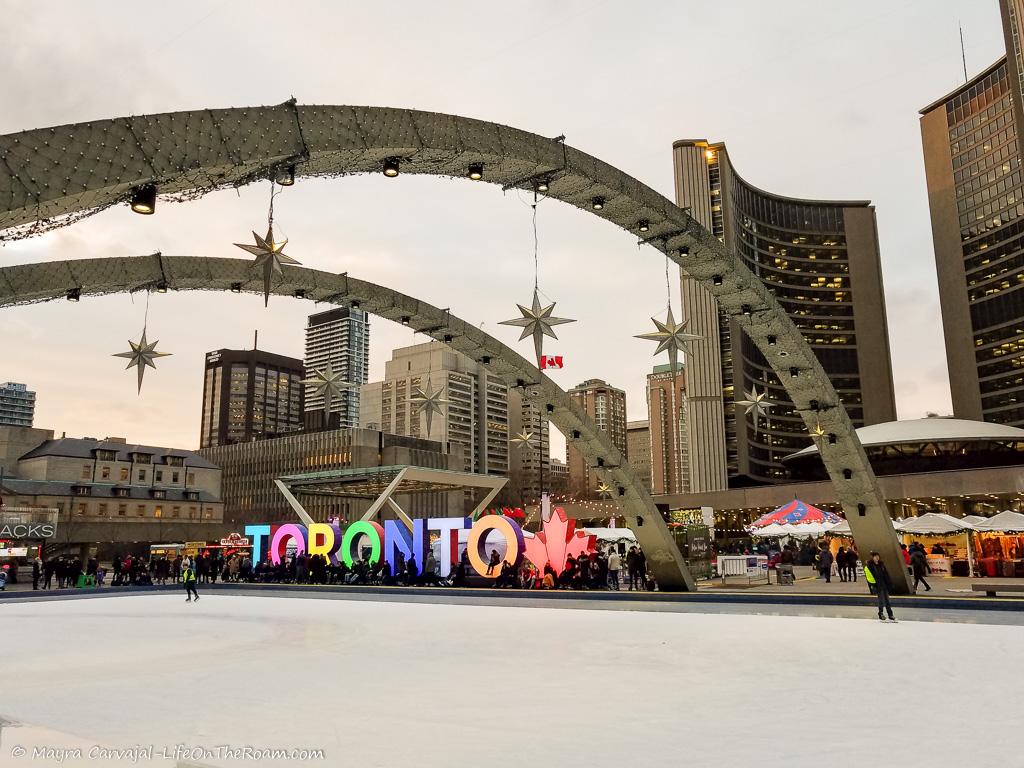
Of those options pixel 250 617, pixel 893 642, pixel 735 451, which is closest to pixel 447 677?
pixel 893 642

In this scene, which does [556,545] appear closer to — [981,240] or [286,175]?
[286,175]

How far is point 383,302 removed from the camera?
1944 centimetres

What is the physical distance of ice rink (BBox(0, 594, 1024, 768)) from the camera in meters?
6.09

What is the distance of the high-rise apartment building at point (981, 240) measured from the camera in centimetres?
11006

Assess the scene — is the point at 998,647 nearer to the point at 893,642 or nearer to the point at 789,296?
the point at 893,642

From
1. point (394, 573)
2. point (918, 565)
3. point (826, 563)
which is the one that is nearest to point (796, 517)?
point (826, 563)

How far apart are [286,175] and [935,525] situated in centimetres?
2719

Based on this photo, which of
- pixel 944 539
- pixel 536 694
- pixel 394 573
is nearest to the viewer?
pixel 536 694

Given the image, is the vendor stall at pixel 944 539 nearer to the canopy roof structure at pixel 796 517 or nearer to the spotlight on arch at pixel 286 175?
the canopy roof structure at pixel 796 517

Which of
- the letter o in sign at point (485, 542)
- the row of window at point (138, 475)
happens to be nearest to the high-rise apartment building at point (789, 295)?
the row of window at point (138, 475)

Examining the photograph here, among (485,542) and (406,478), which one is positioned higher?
(406,478)

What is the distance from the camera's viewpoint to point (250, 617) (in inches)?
782

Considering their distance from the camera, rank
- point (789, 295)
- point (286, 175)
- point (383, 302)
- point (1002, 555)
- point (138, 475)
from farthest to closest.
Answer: point (789, 295), point (138, 475), point (1002, 555), point (383, 302), point (286, 175)

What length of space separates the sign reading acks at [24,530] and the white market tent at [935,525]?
2194 inches
